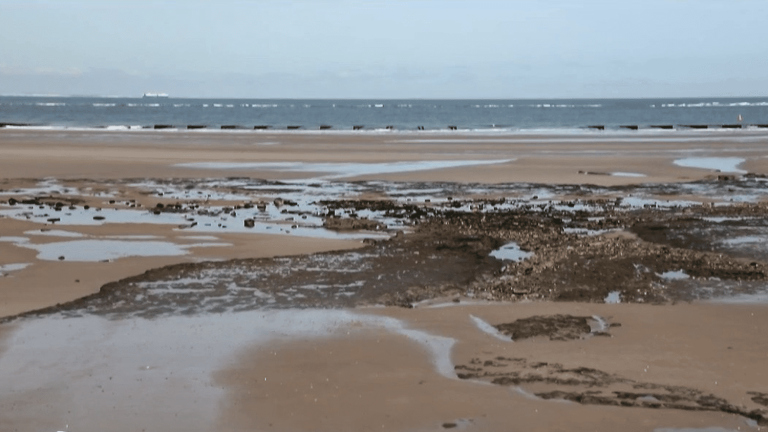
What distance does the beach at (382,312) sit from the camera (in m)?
6.27

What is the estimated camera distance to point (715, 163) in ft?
111

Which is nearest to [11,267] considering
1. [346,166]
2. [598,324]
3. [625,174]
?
[598,324]

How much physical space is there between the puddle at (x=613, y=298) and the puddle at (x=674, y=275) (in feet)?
3.97

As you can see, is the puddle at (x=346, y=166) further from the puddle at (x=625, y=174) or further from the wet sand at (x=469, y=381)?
the wet sand at (x=469, y=381)

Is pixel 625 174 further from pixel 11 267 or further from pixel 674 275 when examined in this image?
pixel 11 267

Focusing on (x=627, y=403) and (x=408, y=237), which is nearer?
(x=627, y=403)

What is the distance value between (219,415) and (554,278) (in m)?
5.96

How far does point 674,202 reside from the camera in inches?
783

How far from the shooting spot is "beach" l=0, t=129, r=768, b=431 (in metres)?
6.27

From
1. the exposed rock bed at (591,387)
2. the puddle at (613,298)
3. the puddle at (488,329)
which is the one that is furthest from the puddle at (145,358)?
the puddle at (613,298)

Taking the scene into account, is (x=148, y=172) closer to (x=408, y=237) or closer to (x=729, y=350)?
(x=408, y=237)

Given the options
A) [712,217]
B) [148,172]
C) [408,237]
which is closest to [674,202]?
[712,217]

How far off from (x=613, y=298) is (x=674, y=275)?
1.69 meters

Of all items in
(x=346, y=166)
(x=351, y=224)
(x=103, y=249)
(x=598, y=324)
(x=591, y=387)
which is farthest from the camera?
(x=346, y=166)
